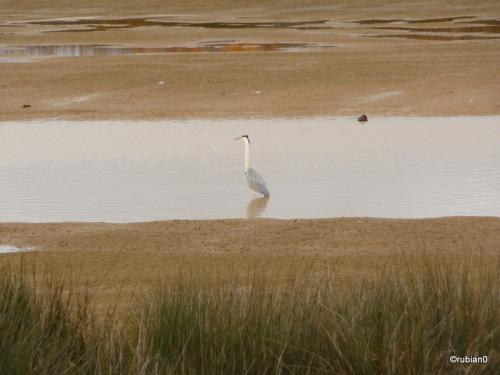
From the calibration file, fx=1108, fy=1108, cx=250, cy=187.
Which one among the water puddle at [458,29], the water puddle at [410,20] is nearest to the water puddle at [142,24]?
the water puddle at [410,20]

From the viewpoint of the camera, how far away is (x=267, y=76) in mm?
27266

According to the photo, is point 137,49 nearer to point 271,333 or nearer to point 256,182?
point 256,182

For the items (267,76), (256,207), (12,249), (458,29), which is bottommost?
(458,29)

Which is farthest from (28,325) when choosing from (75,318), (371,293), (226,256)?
(226,256)

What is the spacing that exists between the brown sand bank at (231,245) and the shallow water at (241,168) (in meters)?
1.09

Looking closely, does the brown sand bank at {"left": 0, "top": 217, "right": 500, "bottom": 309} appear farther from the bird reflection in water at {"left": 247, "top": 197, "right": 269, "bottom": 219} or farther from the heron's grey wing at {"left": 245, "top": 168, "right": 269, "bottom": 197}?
the heron's grey wing at {"left": 245, "top": 168, "right": 269, "bottom": 197}

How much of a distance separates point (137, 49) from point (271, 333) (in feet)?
103

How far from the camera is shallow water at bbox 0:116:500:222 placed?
14.2 metres

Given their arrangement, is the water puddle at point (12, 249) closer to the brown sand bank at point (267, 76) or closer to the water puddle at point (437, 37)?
the brown sand bank at point (267, 76)

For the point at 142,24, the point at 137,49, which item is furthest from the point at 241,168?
the point at 142,24

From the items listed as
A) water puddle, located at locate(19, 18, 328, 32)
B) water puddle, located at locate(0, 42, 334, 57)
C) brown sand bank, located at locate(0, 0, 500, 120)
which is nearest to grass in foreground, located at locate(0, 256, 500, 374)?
brown sand bank, located at locate(0, 0, 500, 120)

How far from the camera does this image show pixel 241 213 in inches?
557

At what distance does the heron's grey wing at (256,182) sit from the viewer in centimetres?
1450

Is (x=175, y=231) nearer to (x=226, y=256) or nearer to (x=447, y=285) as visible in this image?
(x=226, y=256)
